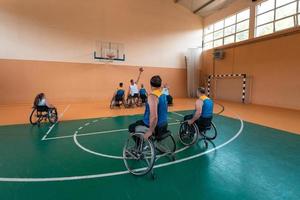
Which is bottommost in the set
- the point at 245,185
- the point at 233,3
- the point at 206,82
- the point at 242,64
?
the point at 245,185

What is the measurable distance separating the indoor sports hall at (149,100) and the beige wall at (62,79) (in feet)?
0.17

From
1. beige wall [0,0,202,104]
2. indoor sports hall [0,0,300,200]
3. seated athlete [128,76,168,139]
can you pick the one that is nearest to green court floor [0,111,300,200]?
indoor sports hall [0,0,300,200]

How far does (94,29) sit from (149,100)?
362 inches

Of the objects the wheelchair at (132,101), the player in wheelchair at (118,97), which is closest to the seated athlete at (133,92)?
the wheelchair at (132,101)

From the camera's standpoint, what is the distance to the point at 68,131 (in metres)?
4.37

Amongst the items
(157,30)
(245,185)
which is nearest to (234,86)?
(157,30)

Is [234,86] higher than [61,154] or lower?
higher

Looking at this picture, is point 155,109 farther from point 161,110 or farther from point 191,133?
point 191,133

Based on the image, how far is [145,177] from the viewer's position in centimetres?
232

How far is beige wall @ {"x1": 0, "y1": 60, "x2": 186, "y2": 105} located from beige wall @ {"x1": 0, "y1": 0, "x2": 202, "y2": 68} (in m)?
0.38

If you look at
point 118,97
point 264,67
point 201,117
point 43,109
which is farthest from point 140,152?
point 264,67

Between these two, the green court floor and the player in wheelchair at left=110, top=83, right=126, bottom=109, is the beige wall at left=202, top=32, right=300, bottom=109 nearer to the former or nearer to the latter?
the green court floor

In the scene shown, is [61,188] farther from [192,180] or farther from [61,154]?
[192,180]

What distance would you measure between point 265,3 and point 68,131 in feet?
34.2
